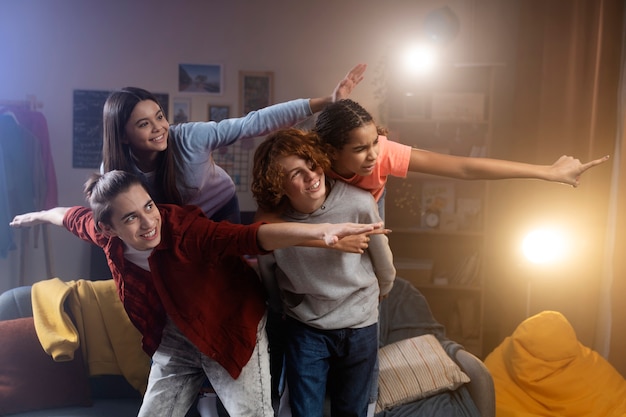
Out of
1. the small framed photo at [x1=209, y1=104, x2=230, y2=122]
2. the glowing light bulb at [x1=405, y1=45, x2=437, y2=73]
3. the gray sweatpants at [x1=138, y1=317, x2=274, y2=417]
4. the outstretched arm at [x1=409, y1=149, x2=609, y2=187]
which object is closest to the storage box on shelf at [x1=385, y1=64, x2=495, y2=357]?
the glowing light bulb at [x1=405, y1=45, x2=437, y2=73]

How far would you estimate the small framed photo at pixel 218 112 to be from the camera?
196 cm

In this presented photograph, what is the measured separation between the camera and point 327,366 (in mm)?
1744

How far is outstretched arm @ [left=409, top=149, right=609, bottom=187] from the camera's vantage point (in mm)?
1782

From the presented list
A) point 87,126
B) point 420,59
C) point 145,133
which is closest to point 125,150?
point 145,133

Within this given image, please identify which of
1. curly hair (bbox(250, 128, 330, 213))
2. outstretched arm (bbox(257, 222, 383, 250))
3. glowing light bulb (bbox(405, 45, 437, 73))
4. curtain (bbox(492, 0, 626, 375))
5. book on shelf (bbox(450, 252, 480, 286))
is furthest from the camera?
book on shelf (bbox(450, 252, 480, 286))

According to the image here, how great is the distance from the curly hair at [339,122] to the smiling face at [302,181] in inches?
3.4

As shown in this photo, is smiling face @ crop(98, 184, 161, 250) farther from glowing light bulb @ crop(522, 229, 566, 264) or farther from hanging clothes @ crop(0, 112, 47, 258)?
glowing light bulb @ crop(522, 229, 566, 264)

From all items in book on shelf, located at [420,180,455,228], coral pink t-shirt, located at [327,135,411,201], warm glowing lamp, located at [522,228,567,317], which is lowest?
warm glowing lamp, located at [522,228,567,317]

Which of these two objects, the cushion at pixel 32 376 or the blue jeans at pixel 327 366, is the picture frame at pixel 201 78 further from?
the cushion at pixel 32 376

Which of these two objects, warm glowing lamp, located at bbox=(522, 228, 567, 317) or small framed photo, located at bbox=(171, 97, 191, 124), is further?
warm glowing lamp, located at bbox=(522, 228, 567, 317)

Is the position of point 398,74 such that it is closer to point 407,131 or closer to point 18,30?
point 407,131

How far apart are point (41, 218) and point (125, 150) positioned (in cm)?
41

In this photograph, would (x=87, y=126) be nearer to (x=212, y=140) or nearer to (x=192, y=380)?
(x=212, y=140)

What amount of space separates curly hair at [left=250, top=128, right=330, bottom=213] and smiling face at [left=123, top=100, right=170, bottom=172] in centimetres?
31
